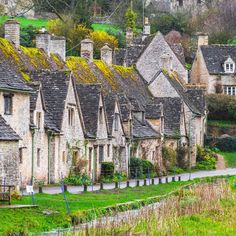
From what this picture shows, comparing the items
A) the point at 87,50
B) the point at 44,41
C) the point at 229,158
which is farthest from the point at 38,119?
the point at 229,158

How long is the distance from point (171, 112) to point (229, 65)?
34891mm

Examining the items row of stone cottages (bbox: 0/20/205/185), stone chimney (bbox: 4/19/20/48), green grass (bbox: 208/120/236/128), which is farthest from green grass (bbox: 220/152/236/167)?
stone chimney (bbox: 4/19/20/48)

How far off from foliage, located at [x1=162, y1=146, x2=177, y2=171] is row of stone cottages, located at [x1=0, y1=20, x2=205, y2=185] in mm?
903

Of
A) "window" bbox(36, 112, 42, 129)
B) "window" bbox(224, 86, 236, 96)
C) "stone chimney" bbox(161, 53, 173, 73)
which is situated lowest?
"window" bbox(36, 112, 42, 129)

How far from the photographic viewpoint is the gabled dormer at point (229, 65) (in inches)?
5049

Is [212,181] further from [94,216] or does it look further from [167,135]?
[94,216]

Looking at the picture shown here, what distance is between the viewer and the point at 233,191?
63.8 m

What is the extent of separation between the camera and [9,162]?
52156mm

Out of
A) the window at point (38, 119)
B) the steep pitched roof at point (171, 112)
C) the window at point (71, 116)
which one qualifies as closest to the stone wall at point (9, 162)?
the window at point (38, 119)

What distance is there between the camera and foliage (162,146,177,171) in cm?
8988

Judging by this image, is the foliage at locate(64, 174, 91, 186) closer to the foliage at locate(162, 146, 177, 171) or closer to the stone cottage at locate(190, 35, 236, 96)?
the foliage at locate(162, 146, 177, 171)

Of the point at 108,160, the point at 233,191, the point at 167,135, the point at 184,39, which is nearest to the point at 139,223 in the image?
the point at 233,191

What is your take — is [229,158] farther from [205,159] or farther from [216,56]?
[216,56]

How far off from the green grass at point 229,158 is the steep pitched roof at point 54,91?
33.0 m
